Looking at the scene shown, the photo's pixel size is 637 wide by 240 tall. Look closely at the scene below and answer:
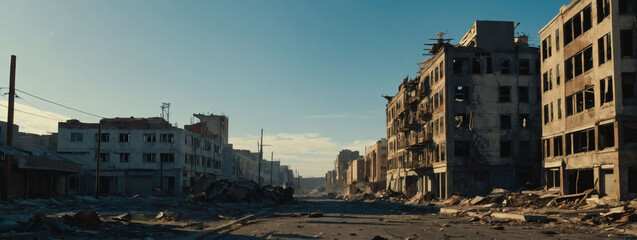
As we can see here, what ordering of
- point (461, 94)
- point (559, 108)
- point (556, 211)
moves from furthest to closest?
point (461, 94), point (559, 108), point (556, 211)

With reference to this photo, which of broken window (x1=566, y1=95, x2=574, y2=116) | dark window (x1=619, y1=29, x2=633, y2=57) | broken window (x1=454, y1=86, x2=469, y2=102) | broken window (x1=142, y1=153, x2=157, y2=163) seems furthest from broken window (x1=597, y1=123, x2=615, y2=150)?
broken window (x1=142, y1=153, x2=157, y2=163)

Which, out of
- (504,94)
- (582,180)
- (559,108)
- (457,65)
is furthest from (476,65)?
(582,180)

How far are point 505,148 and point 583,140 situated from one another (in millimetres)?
17931

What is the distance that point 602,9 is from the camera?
31.7 metres

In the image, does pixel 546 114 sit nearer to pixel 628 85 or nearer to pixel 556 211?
pixel 628 85

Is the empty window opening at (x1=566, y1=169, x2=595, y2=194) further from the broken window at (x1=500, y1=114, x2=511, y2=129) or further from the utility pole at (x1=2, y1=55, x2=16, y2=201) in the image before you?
the utility pole at (x1=2, y1=55, x2=16, y2=201)

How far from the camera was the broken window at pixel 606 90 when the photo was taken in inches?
1200

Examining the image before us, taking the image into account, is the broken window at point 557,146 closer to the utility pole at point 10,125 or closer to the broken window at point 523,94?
the broken window at point 523,94

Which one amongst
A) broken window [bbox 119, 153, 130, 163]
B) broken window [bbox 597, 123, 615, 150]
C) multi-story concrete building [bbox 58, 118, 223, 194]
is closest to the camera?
broken window [bbox 597, 123, 615, 150]

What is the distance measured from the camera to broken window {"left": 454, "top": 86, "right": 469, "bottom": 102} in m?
53.2

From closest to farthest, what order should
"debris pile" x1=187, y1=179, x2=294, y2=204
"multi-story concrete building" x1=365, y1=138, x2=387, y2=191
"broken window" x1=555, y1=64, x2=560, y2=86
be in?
"broken window" x1=555, y1=64, x2=560, y2=86 < "debris pile" x1=187, y1=179, x2=294, y2=204 < "multi-story concrete building" x1=365, y1=138, x2=387, y2=191

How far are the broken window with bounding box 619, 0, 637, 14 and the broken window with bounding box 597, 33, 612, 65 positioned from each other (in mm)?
1416

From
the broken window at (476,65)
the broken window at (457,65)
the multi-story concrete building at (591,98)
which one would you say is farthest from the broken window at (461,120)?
the multi-story concrete building at (591,98)

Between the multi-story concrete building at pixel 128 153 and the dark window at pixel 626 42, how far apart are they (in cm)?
5896
